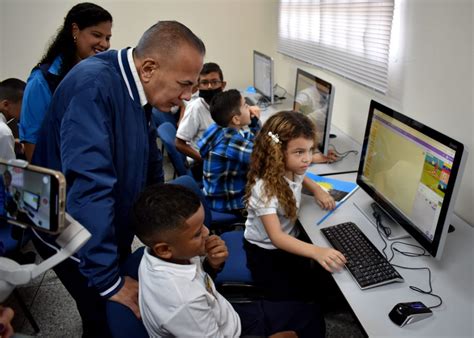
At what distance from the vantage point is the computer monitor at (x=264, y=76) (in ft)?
10.5

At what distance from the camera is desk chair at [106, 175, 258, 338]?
0.94m

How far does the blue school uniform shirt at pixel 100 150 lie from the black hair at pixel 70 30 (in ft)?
2.32

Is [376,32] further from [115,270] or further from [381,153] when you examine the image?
[115,270]

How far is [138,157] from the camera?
125 cm

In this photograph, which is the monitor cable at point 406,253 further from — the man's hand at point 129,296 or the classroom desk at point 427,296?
the man's hand at point 129,296

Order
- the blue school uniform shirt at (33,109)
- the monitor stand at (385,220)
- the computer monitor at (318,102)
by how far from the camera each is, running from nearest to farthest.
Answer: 1. the monitor stand at (385,220)
2. the blue school uniform shirt at (33,109)
3. the computer monitor at (318,102)

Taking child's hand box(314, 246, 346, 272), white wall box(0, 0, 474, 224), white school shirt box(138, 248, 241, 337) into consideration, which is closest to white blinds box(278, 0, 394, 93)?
white wall box(0, 0, 474, 224)

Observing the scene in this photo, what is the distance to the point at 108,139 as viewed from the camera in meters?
1.10

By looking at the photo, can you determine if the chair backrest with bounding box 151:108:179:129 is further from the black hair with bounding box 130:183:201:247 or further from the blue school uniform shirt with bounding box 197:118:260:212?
the black hair with bounding box 130:183:201:247

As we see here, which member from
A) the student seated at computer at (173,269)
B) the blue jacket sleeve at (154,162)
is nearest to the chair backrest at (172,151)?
the blue jacket sleeve at (154,162)

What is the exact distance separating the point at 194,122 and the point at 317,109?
2.77 feet

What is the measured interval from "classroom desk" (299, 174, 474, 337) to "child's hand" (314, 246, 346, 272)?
0.09 ft

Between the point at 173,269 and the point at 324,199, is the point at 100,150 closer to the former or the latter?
the point at 173,269

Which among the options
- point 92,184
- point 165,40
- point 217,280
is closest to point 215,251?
point 217,280
